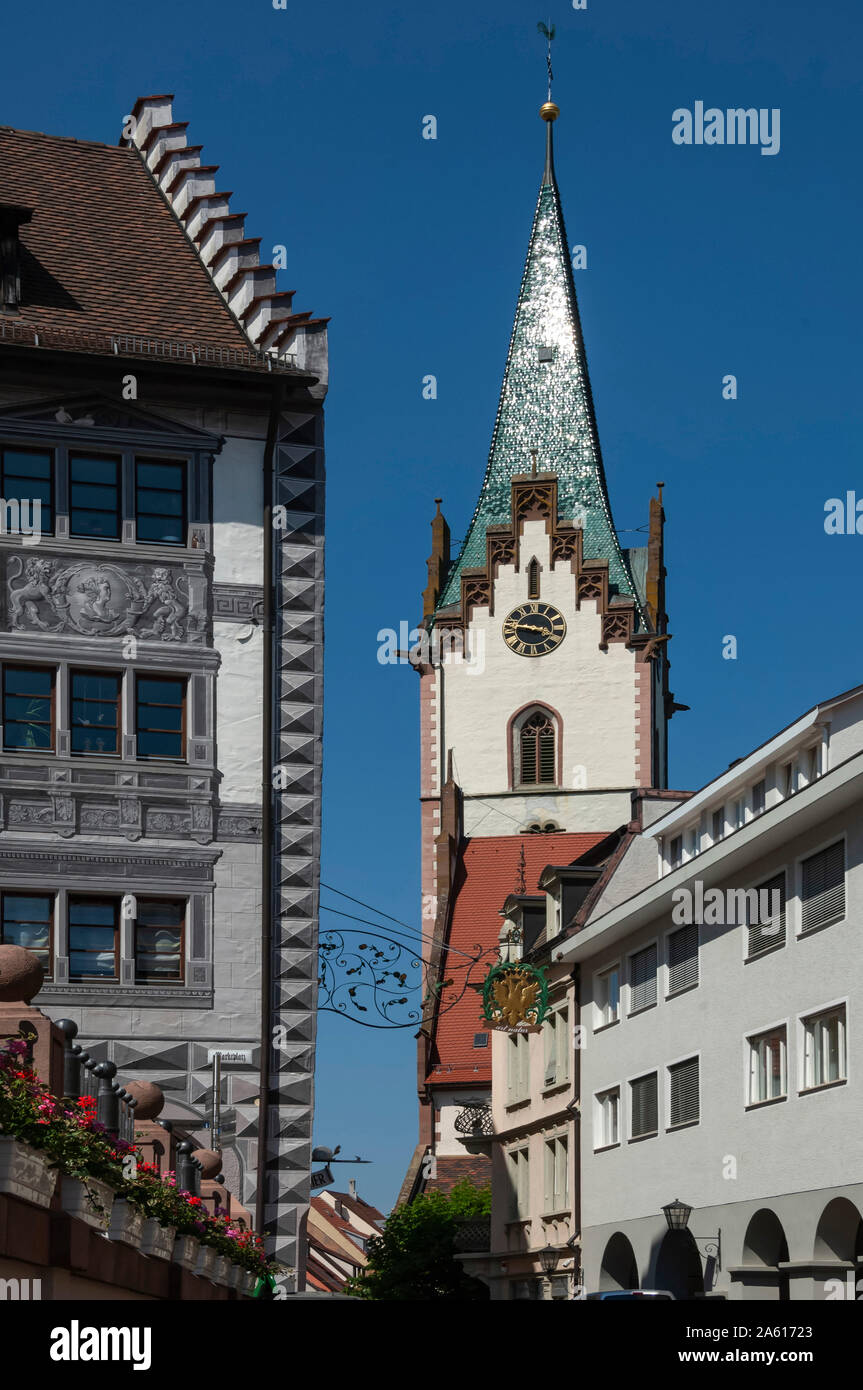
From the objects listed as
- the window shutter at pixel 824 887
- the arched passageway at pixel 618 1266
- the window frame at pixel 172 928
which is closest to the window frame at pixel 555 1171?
the arched passageway at pixel 618 1266

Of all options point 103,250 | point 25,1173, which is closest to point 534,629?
point 103,250

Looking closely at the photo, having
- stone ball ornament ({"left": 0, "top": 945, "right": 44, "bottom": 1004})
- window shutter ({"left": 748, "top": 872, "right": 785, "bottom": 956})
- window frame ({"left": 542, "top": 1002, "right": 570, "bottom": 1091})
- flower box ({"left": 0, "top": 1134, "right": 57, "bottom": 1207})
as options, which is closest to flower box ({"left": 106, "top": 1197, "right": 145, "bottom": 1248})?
stone ball ornament ({"left": 0, "top": 945, "right": 44, "bottom": 1004})

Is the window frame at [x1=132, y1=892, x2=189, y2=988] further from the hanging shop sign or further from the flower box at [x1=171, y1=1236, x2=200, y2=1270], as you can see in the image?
the hanging shop sign

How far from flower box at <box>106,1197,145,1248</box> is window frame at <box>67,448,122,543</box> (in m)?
18.5

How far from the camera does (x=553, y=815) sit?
83.7 meters

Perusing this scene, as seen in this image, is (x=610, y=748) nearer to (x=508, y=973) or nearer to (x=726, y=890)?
(x=508, y=973)

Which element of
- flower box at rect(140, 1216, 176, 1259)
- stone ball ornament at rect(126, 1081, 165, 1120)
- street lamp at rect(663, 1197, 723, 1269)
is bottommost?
street lamp at rect(663, 1197, 723, 1269)

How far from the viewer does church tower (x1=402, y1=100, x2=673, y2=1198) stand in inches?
3246

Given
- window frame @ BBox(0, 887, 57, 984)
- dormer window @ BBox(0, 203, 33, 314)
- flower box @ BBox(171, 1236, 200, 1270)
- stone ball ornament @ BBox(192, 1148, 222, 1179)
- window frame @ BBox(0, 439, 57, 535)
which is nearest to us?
flower box @ BBox(171, 1236, 200, 1270)

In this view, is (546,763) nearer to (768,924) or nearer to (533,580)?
(533,580)

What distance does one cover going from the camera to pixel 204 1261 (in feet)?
72.5

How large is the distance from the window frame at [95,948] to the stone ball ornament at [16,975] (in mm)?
16881
